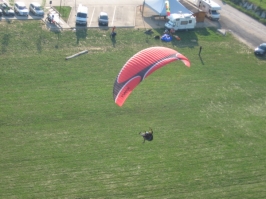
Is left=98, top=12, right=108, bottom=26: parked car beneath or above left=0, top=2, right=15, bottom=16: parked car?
above

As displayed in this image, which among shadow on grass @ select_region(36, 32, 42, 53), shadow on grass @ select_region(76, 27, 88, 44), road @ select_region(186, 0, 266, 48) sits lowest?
shadow on grass @ select_region(36, 32, 42, 53)

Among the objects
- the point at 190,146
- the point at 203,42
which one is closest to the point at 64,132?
the point at 190,146

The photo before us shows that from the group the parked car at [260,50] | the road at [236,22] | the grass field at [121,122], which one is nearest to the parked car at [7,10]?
the grass field at [121,122]

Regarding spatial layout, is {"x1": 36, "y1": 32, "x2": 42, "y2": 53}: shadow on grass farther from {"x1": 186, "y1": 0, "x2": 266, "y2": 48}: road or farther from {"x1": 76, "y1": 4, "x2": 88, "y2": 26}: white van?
{"x1": 186, "y1": 0, "x2": 266, "y2": 48}: road

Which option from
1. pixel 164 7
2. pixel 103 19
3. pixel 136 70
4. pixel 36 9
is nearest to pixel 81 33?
pixel 103 19

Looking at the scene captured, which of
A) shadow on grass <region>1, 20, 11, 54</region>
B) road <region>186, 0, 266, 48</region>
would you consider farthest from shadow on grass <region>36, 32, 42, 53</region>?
road <region>186, 0, 266, 48</region>

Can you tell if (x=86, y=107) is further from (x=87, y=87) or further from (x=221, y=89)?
(x=221, y=89)

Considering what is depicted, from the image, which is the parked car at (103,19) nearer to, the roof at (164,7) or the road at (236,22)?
the road at (236,22)
